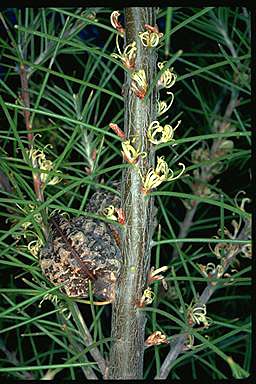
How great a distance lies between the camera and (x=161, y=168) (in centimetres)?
31

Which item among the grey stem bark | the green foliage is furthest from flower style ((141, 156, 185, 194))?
the green foliage

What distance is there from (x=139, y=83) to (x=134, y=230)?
8 centimetres

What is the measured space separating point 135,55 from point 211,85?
1.40 ft

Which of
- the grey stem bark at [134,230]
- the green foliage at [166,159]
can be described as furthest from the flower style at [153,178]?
the green foliage at [166,159]

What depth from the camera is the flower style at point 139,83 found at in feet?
0.95

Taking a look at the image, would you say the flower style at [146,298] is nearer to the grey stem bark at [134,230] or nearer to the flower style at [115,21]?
the grey stem bark at [134,230]

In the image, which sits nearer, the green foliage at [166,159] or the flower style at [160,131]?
the flower style at [160,131]

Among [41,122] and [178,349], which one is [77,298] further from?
[41,122]

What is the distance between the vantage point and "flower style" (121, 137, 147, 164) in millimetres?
300

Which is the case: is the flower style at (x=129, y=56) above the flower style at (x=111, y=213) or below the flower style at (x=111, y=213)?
above

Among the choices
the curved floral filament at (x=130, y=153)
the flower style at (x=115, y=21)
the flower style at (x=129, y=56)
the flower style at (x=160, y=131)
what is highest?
the flower style at (x=115, y=21)

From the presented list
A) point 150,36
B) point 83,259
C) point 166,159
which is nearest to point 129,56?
point 150,36

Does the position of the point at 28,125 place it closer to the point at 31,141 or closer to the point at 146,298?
the point at 31,141

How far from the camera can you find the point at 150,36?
289 millimetres
